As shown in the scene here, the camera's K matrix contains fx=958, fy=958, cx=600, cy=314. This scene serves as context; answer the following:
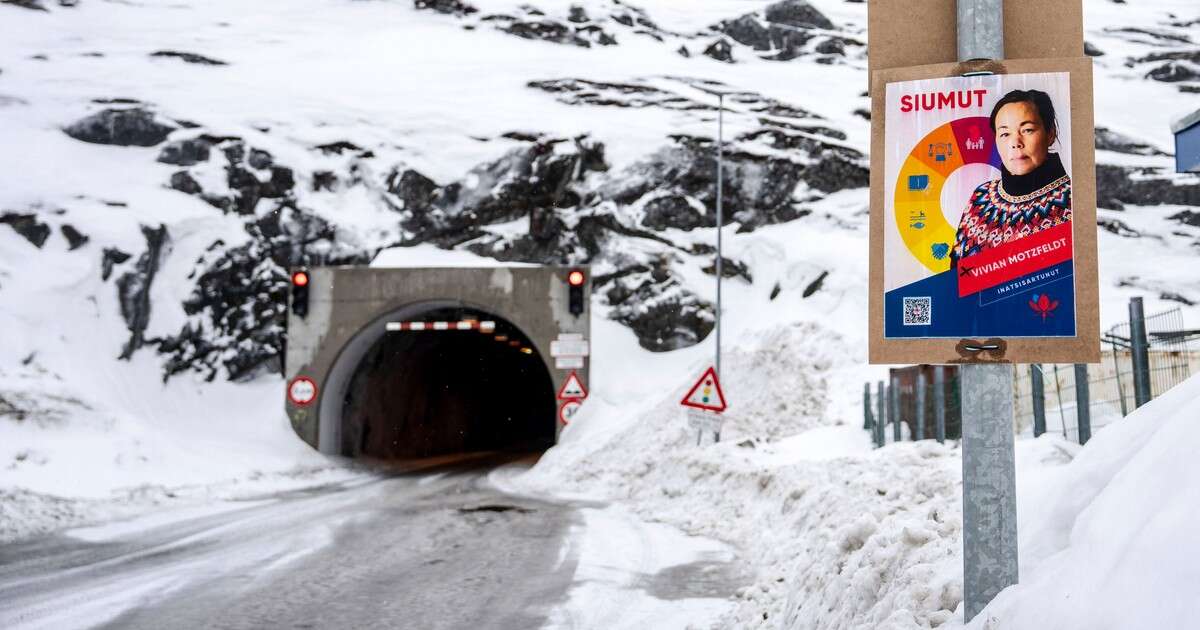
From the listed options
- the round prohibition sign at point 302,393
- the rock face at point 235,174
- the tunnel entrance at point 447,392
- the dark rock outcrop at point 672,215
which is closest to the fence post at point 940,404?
the tunnel entrance at point 447,392

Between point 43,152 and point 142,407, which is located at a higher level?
point 43,152

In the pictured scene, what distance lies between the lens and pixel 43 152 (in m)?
31.2

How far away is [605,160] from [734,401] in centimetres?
1539

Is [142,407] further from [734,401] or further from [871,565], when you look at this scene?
[871,565]

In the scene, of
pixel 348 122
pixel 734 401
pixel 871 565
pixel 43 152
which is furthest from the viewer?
pixel 348 122

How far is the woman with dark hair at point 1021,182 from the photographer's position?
364cm

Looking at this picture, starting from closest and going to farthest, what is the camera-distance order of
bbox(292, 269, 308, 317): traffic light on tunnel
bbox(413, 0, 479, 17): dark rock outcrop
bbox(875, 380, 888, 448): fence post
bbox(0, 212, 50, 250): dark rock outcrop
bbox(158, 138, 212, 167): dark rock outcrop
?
bbox(875, 380, 888, 448): fence post
bbox(0, 212, 50, 250): dark rock outcrop
bbox(292, 269, 308, 317): traffic light on tunnel
bbox(158, 138, 212, 167): dark rock outcrop
bbox(413, 0, 479, 17): dark rock outcrop

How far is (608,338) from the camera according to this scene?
28.9m

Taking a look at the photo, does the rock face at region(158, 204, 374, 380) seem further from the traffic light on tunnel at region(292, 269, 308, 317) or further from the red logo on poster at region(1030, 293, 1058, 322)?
the red logo on poster at region(1030, 293, 1058, 322)

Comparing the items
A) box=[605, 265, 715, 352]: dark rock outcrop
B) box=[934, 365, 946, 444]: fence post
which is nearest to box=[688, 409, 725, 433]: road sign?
box=[934, 365, 946, 444]: fence post

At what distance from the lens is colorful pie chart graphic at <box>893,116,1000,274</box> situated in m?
3.68

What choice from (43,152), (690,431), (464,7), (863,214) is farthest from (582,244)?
(464,7)

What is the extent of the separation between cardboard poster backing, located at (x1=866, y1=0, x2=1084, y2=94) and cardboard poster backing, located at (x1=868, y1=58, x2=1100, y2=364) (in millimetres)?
136

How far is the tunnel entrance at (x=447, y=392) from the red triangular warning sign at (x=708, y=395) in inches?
348
